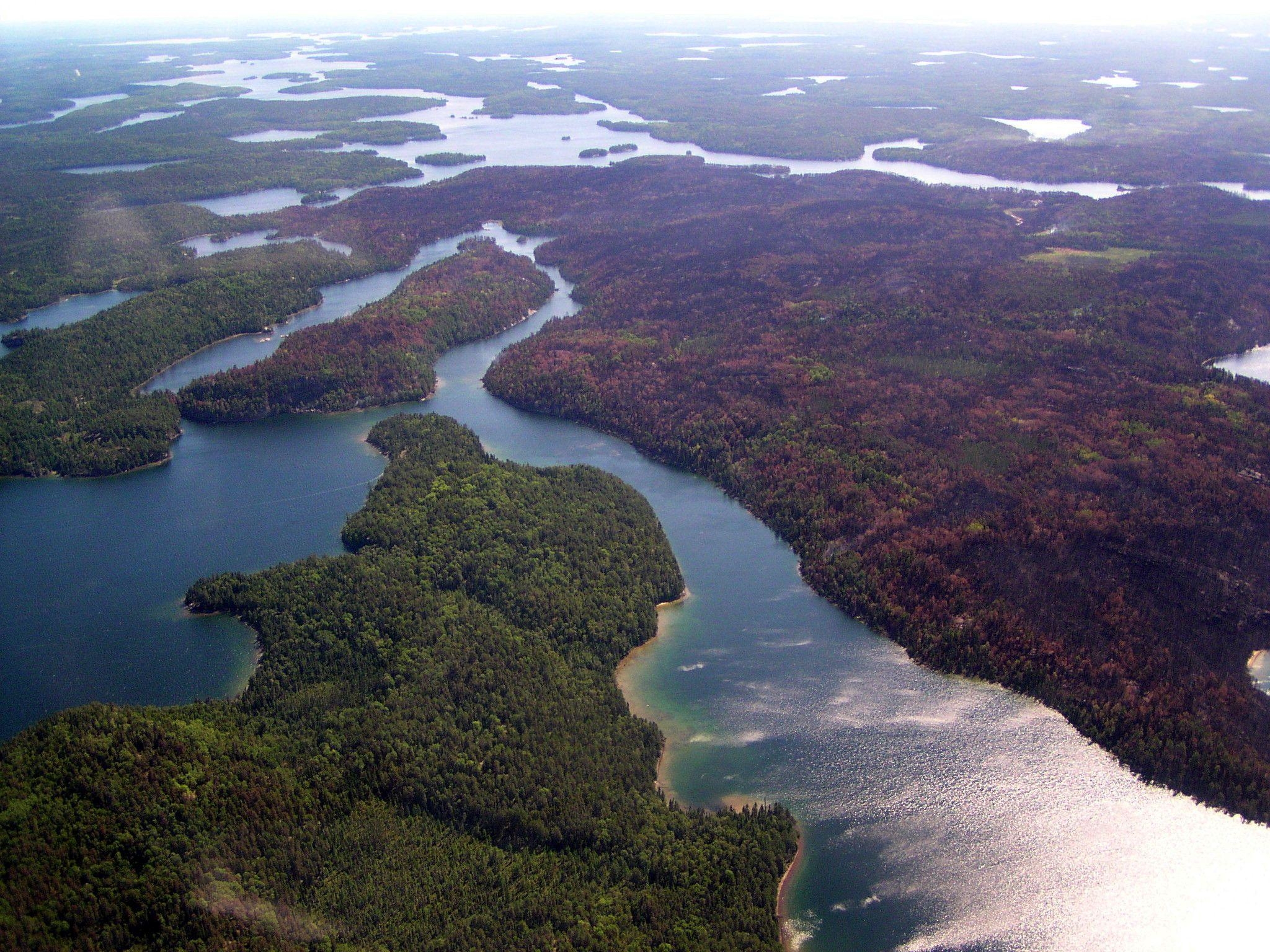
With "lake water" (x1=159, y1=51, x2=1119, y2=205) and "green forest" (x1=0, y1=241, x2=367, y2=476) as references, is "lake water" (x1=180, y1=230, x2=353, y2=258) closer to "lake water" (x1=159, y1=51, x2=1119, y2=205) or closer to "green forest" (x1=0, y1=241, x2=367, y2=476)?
"green forest" (x1=0, y1=241, x2=367, y2=476)

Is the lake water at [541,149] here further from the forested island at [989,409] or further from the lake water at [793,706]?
the lake water at [793,706]

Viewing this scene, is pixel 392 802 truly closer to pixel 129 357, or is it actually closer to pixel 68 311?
pixel 129 357

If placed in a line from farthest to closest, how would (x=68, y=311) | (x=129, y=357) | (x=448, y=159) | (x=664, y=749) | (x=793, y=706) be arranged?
1. (x=448, y=159)
2. (x=68, y=311)
3. (x=129, y=357)
4. (x=793, y=706)
5. (x=664, y=749)

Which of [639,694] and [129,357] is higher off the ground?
[129,357]

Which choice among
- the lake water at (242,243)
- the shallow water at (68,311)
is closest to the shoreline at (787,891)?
the shallow water at (68,311)

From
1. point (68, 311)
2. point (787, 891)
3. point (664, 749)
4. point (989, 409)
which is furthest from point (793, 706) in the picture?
point (68, 311)

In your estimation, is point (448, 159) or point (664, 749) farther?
point (448, 159)
